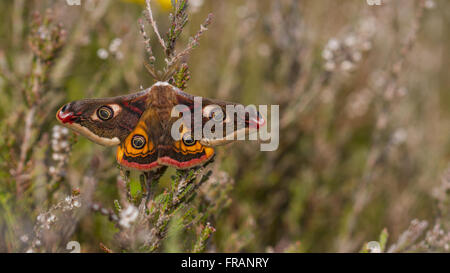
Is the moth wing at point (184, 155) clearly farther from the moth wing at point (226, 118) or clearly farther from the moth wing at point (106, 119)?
the moth wing at point (106, 119)

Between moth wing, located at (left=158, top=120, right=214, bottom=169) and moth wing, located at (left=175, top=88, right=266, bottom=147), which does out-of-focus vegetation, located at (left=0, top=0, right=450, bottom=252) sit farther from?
moth wing, located at (left=175, top=88, right=266, bottom=147)

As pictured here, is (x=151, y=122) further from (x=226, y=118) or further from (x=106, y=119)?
(x=226, y=118)

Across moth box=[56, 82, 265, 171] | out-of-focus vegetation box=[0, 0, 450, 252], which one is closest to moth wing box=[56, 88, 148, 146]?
moth box=[56, 82, 265, 171]

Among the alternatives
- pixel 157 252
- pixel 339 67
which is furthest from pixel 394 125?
pixel 157 252

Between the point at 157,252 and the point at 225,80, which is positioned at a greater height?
the point at 225,80

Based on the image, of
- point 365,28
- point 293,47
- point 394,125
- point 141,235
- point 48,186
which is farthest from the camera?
point 394,125
